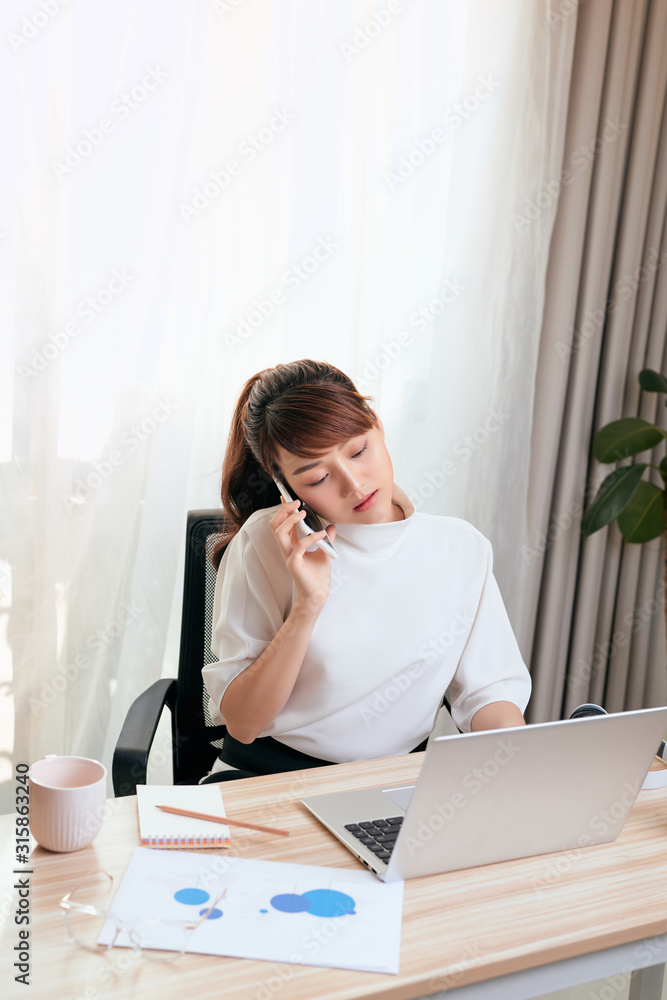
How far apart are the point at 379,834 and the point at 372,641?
1.54 feet

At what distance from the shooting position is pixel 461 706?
62.1 inches

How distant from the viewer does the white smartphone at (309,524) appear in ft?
4.80

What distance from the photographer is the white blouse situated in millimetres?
1514

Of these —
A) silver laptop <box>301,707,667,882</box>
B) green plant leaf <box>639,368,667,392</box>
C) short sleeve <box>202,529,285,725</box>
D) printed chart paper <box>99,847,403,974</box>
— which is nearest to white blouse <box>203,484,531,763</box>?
short sleeve <box>202,529,285,725</box>

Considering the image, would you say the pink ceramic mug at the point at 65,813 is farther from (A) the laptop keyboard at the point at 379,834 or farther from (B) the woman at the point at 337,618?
(B) the woman at the point at 337,618

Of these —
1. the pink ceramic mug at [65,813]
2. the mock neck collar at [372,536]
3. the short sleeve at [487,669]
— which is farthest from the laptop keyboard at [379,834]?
the mock neck collar at [372,536]

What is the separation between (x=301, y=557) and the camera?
1441 mm

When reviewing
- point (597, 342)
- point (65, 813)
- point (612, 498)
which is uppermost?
point (597, 342)

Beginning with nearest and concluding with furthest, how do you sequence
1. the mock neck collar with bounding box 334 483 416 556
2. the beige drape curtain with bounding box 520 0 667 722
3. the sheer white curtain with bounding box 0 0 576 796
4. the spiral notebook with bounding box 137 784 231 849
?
the spiral notebook with bounding box 137 784 231 849 < the mock neck collar with bounding box 334 483 416 556 < the sheer white curtain with bounding box 0 0 576 796 < the beige drape curtain with bounding box 520 0 667 722

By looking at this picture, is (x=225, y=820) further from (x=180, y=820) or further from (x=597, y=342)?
(x=597, y=342)

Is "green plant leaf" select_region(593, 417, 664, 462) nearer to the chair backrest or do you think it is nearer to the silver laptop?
the chair backrest

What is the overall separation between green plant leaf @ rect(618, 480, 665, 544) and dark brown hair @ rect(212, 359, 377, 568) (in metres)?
1.43

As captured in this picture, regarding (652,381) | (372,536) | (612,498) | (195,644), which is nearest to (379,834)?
(372,536)

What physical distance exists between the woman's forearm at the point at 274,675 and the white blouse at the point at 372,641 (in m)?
0.04
